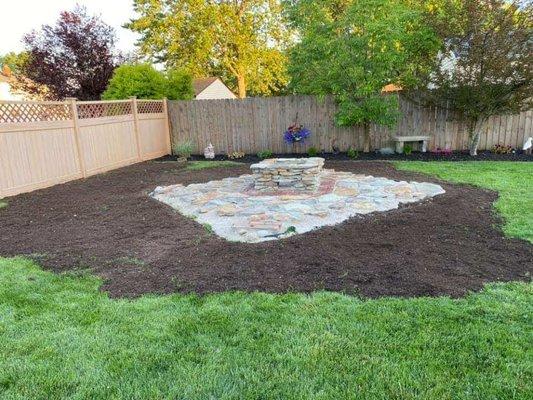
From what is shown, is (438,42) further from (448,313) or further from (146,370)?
(146,370)

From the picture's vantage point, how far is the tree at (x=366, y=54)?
29.2 ft

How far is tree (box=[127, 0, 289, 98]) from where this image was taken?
1911 cm

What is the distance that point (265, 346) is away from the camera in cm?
228

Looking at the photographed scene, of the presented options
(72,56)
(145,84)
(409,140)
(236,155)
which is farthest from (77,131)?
(409,140)

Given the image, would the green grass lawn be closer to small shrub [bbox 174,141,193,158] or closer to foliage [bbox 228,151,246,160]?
small shrub [bbox 174,141,193,158]

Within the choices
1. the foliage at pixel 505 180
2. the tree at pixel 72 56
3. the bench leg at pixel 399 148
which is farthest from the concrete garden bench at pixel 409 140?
the tree at pixel 72 56

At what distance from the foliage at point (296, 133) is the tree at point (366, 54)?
1.08m

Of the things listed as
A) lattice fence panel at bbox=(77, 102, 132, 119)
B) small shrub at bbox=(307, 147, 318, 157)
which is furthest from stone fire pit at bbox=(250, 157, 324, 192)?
lattice fence panel at bbox=(77, 102, 132, 119)

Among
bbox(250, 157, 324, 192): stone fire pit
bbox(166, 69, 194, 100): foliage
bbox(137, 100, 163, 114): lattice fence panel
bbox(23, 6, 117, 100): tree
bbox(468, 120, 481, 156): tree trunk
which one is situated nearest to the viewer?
bbox(250, 157, 324, 192): stone fire pit

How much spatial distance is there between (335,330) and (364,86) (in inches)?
310

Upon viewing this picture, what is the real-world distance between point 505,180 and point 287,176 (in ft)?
12.5

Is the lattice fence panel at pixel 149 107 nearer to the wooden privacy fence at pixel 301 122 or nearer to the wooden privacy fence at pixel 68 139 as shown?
the wooden privacy fence at pixel 68 139

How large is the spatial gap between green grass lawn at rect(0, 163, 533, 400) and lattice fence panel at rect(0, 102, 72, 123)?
464 centimetres

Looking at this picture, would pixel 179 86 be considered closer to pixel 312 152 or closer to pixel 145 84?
pixel 145 84
